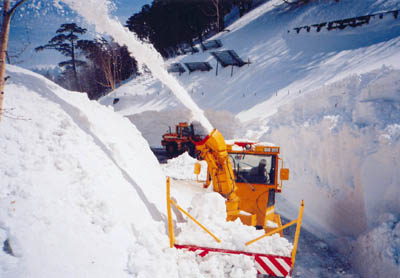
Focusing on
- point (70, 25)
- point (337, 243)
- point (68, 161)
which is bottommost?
point (337, 243)

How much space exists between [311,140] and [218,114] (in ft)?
36.7

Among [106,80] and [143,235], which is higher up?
[106,80]

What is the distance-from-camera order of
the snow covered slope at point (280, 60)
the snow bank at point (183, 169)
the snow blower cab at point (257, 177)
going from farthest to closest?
the snow covered slope at point (280, 60) → the snow bank at point (183, 169) → the snow blower cab at point (257, 177)

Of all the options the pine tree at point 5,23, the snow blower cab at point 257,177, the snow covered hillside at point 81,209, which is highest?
the pine tree at point 5,23

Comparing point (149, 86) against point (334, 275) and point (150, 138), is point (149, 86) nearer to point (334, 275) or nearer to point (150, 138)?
point (150, 138)

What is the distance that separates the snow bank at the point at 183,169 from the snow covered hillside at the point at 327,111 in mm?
3216

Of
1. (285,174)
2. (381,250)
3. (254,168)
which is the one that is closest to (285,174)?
(285,174)

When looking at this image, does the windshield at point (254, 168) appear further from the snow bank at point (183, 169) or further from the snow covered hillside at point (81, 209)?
the snow bank at point (183, 169)

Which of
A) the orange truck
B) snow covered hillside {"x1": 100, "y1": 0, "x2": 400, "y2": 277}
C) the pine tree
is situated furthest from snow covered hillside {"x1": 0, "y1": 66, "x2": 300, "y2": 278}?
the orange truck

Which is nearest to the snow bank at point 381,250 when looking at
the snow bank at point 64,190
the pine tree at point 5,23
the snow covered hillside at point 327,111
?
the snow covered hillside at point 327,111

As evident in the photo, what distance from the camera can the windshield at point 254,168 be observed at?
6.37 meters

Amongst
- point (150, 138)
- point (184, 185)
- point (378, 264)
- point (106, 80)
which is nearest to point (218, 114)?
point (150, 138)

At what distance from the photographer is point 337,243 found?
7.08 meters

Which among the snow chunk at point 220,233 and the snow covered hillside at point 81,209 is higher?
the snow covered hillside at point 81,209
